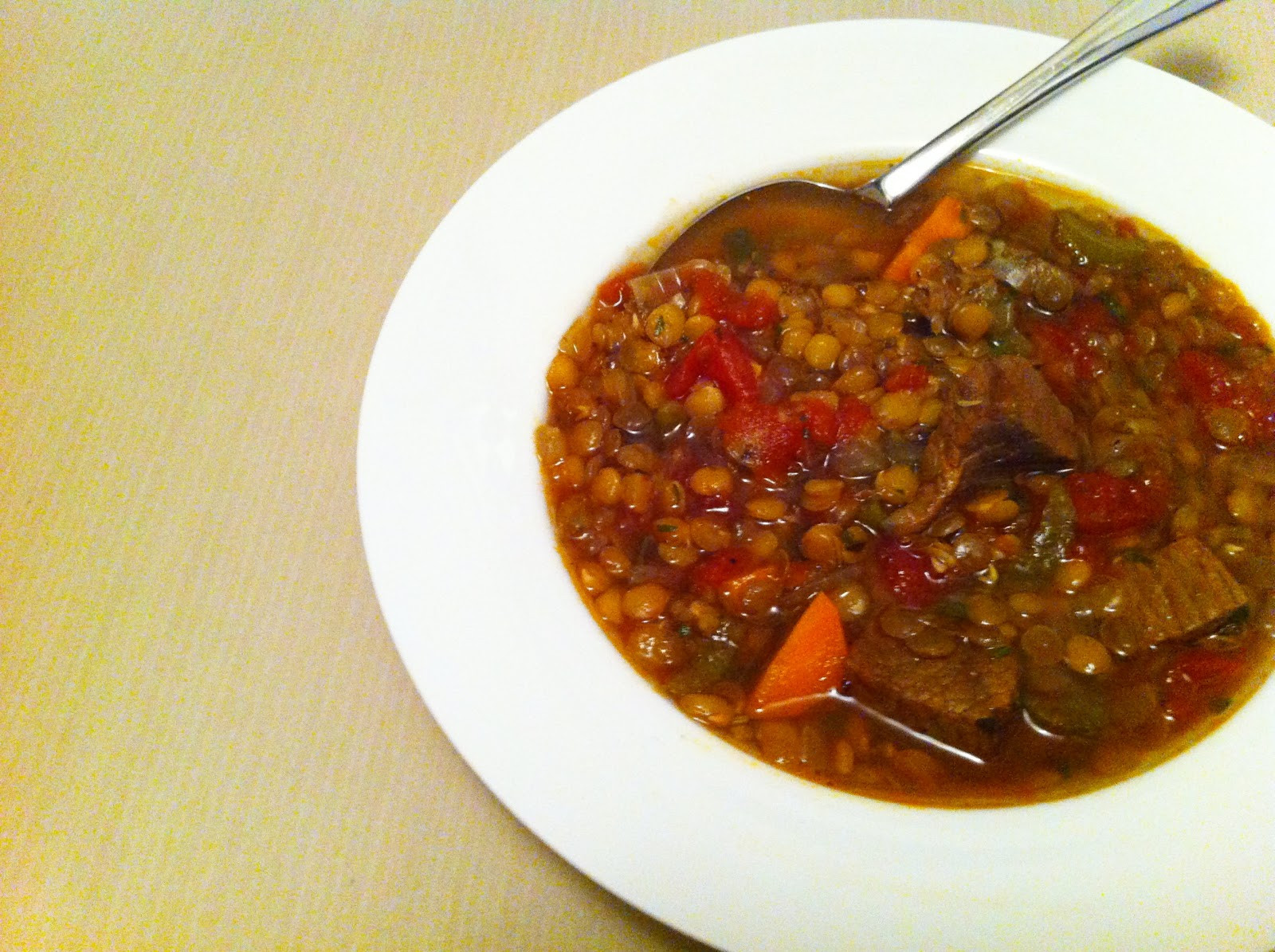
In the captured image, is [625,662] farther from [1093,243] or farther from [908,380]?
[1093,243]

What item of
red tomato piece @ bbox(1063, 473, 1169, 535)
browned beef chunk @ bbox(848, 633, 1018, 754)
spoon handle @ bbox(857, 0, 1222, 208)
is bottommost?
browned beef chunk @ bbox(848, 633, 1018, 754)

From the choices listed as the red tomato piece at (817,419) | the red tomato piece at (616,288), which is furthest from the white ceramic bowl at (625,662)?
the red tomato piece at (817,419)

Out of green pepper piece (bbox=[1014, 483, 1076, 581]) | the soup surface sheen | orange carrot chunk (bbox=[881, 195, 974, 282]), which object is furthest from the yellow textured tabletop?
green pepper piece (bbox=[1014, 483, 1076, 581])

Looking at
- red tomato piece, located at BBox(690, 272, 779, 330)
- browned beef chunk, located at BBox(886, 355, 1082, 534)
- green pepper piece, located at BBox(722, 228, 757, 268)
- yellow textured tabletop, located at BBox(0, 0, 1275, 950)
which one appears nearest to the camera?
yellow textured tabletop, located at BBox(0, 0, 1275, 950)

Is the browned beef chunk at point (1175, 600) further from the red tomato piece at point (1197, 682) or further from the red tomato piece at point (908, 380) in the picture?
the red tomato piece at point (908, 380)

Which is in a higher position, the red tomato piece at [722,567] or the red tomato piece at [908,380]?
the red tomato piece at [908,380]

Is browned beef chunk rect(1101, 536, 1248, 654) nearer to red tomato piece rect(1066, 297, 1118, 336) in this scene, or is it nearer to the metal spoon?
red tomato piece rect(1066, 297, 1118, 336)
